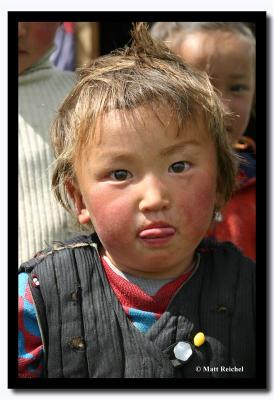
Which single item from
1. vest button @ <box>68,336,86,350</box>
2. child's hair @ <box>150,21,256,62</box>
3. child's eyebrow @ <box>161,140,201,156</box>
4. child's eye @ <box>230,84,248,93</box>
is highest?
child's hair @ <box>150,21,256,62</box>

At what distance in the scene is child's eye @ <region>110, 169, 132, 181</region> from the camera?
38.4 inches

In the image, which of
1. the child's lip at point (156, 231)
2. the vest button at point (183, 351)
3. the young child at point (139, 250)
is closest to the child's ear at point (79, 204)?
the young child at point (139, 250)

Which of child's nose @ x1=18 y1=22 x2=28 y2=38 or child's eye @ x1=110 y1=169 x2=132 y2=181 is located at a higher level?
child's nose @ x1=18 y1=22 x2=28 y2=38

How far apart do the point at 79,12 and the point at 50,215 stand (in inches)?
13.9

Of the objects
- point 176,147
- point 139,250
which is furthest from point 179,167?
point 139,250

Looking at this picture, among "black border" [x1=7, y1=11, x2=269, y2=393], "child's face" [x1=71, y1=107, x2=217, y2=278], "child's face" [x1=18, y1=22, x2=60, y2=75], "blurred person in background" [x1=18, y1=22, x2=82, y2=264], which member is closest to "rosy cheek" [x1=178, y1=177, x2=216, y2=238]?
"child's face" [x1=71, y1=107, x2=217, y2=278]

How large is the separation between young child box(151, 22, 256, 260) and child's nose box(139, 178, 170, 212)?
0.29m

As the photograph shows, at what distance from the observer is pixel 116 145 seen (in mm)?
966

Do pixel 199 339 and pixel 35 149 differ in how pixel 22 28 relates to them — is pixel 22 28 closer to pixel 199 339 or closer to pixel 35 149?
pixel 35 149

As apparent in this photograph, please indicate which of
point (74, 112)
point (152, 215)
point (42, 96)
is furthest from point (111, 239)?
point (42, 96)

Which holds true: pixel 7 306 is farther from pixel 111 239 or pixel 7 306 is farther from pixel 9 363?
pixel 111 239

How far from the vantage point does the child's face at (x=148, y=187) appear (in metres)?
0.96

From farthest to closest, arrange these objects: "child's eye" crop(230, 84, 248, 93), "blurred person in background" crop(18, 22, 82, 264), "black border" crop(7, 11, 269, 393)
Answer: "child's eye" crop(230, 84, 248, 93), "blurred person in background" crop(18, 22, 82, 264), "black border" crop(7, 11, 269, 393)

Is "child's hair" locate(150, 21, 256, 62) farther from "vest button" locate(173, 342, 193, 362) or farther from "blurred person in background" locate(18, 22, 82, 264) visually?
"vest button" locate(173, 342, 193, 362)
